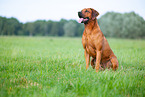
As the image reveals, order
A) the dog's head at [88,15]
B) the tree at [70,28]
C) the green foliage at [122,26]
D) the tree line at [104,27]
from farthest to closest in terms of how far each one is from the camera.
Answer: the tree at [70,28] < the green foliage at [122,26] < the tree line at [104,27] < the dog's head at [88,15]

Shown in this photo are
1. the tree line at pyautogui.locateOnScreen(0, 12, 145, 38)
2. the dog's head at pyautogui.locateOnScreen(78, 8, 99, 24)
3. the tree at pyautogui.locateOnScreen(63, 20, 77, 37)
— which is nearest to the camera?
the dog's head at pyautogui.locateOnScreen(78, 8, 99, 24)

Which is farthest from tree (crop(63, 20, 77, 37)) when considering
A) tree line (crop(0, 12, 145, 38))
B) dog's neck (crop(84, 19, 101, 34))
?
dog's neck (crop(84, 19, 101, 34))

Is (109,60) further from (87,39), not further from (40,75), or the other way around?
(40,75)

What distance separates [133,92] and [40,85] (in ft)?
6.41

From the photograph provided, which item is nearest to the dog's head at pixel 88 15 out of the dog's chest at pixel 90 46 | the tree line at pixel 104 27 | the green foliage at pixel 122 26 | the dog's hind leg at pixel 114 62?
the dog's chest at pixel 90 46

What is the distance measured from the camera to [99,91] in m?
2.31

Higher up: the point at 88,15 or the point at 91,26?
the point at 88,15

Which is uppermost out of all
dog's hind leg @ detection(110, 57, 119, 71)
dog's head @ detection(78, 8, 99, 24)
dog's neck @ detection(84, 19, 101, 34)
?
dog's head @ detection(78, 8, 99, 24)

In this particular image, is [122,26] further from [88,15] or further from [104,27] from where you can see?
[88,15]

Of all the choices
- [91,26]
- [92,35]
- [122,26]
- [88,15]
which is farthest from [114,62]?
[122,26]

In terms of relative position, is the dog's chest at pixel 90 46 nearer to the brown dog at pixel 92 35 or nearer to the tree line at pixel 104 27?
the brown dog at pixel 92 35

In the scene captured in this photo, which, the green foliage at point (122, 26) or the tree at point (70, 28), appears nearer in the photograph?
the green foliage at point (122, 26)

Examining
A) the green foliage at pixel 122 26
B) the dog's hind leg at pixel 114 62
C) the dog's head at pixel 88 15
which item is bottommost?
the dog's hind leg at pixel 114 62

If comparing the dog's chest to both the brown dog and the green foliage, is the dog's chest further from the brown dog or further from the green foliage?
the green foliage
